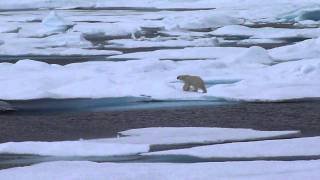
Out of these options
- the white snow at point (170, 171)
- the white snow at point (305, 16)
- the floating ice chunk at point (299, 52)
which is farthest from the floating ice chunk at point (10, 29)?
the white snow at point (170, 171)

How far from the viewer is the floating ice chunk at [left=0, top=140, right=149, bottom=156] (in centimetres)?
674

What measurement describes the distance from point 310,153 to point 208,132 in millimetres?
1716

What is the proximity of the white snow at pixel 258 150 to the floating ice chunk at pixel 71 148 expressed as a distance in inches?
12.4

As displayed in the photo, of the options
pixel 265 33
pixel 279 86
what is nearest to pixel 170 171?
pixel 279 86

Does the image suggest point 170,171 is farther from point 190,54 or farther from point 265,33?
point 265,33

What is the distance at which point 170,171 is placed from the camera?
563 centimetres

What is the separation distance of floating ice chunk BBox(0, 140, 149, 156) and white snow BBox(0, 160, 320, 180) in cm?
67

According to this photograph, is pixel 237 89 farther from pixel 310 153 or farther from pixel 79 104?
pixel 310 153

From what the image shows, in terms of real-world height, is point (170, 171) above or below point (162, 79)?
above

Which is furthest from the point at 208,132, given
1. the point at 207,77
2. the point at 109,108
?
the point at 207,77

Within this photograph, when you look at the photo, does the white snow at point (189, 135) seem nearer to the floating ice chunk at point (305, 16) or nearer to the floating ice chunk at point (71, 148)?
the floating ice chunk at point (71, 148)

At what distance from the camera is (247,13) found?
130ft

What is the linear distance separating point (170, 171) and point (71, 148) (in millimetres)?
1604

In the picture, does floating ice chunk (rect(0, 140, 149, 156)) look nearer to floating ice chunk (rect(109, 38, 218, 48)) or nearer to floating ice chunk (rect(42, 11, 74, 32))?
floating ice chunk (rect(109, 38, 218, 48))
